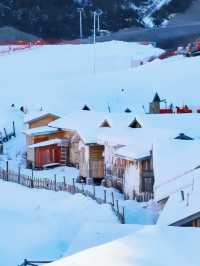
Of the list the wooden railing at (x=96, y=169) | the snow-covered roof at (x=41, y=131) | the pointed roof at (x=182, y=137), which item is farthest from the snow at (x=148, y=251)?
the snow-covered roof at (x=41, y=131)

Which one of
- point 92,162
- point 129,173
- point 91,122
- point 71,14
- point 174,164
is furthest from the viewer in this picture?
point 71,14

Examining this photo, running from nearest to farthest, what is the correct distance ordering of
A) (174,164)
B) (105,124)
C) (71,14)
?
(174,164) < (105,124) < (71,14)

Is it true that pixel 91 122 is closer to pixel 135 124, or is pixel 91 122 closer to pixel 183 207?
pixel 135 124

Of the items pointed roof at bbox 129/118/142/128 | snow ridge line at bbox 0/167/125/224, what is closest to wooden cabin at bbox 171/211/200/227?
snow ridge line at bbox 0/167/125/224

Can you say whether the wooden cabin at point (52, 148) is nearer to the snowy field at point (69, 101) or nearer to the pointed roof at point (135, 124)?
the snowy field at point (69, 101)

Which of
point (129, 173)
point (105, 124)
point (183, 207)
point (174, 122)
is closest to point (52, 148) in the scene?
point (105, 124)

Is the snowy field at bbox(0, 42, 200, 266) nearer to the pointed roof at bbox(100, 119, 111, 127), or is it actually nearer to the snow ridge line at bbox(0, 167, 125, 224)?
the snow ridge line at bbox(0, 167, 125, 224)
